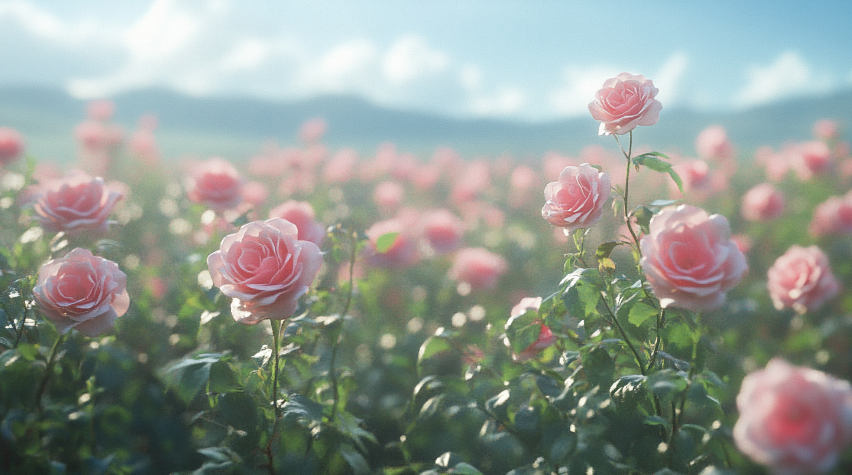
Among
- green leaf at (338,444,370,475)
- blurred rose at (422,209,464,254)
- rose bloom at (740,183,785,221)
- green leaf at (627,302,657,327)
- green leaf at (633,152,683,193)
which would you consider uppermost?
green leaf at (633,152,683,193)

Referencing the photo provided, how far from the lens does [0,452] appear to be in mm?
1133

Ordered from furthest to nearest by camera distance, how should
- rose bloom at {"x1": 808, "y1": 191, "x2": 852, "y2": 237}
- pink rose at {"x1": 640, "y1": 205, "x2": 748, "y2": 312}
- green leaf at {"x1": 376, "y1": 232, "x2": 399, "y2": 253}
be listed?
rose bloom at {"x1": 808, "y1": 191, "x2": 852, "y2": 237}
green leaf at {"x1": 376, "y1": 232, "x2": 399, "y2": 253}
pink rose at {"x1": 640, "y1": 205, "x2": 748, "y2": 312}

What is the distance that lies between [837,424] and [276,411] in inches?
35.0

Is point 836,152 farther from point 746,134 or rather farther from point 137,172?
point 746,134

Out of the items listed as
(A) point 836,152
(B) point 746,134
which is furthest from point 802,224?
(B) point 746,134

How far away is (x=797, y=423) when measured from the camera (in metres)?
0.55

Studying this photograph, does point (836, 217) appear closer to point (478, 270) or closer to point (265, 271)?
point (478, 270)

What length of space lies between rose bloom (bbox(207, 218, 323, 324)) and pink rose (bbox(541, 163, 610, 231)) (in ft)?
1.44

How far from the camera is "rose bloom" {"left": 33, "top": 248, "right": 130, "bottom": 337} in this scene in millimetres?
1058

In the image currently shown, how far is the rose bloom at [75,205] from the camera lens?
1353 mm

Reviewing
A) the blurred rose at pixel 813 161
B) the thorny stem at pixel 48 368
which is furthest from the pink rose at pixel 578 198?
the blurred rose at pixel 813 161

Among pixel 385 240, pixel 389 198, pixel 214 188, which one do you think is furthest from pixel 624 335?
pixel 389 198

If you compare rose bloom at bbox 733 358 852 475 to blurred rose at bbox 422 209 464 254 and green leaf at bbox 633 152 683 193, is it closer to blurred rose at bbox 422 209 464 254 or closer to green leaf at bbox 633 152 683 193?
→ green leaf at bbox 633 152 683 193

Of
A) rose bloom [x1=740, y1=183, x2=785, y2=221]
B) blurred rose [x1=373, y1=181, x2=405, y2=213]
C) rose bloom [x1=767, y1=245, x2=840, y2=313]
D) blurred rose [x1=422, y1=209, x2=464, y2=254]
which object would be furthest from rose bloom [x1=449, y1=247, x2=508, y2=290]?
rose bloom [x1=740, y1=183, x2=785, y2=221]
